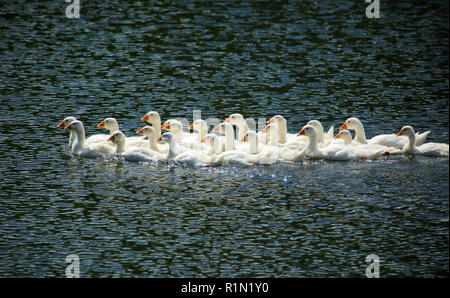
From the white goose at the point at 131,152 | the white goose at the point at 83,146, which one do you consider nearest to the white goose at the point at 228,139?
the white goose at the point at 131,152

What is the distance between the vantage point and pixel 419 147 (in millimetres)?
21219

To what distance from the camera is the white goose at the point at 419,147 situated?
20906 mm

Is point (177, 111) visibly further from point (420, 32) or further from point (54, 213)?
point (420, 32)

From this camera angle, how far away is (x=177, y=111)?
25.0 metres

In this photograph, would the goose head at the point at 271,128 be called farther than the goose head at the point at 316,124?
No

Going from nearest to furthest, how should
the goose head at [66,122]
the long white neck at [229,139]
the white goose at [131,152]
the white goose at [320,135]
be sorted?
the white goose at [131,152], the long white neck at [229,139], the white goose at [320,135], the goose head at [66,122]

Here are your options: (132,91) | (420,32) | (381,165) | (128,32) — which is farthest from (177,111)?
(420,32)

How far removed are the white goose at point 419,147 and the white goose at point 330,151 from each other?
28.5 inches

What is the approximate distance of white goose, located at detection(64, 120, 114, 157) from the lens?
21672 millimetres

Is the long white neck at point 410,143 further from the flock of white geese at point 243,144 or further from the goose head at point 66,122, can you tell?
the goose head at point 66,122

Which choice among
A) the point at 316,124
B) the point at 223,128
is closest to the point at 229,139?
the point at 223,128

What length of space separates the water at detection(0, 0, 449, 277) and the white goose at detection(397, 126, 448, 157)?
0.34 metres

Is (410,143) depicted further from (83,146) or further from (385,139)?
(83,146)

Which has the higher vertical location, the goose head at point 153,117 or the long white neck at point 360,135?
the goose head at point 153,117
